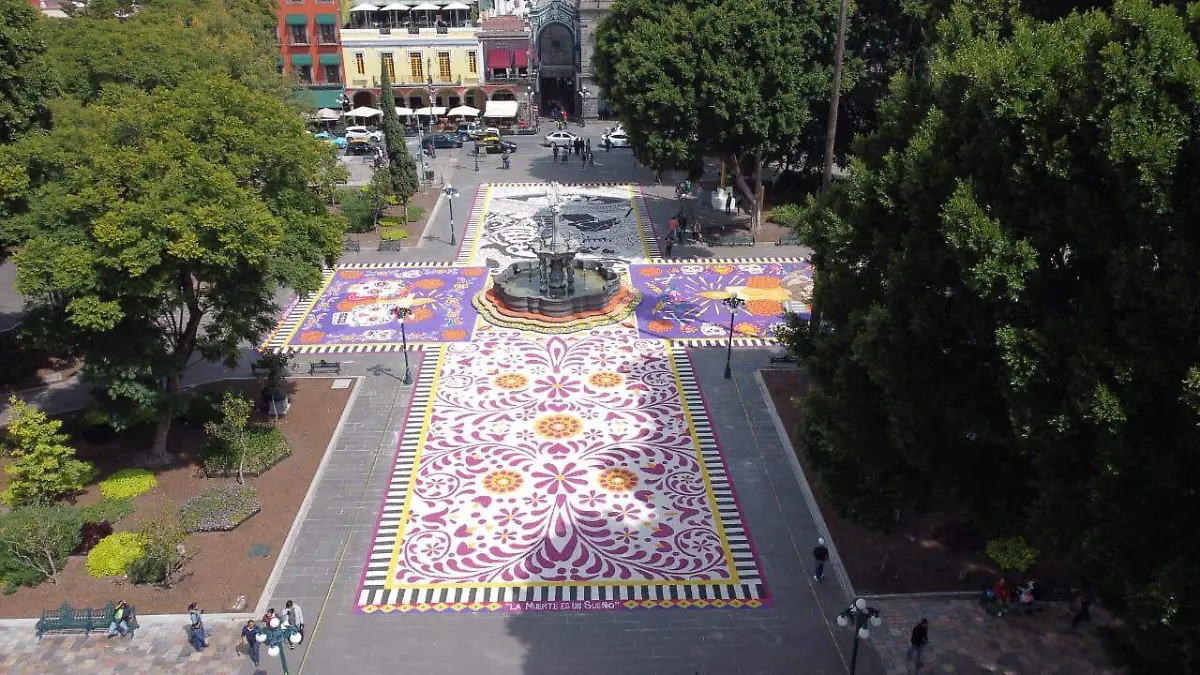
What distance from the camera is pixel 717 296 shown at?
34906 millimetres

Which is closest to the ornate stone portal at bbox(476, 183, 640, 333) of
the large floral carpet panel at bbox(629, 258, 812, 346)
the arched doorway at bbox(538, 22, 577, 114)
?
the large floral carpet panel at bbox(629, 258, 812, 346)

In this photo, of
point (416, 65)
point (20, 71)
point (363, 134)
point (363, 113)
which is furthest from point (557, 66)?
point (20, 71)

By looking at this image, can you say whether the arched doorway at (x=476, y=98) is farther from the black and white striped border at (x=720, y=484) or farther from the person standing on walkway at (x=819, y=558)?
the person standing on walkway at (x=819, y=558)

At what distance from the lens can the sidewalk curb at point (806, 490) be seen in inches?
763

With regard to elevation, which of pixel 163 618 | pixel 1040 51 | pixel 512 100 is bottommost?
pixel 163 618

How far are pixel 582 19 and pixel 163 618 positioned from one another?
57.1 m

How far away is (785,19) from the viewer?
35.8 m

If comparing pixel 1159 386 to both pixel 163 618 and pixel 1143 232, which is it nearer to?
pixel 1143 232

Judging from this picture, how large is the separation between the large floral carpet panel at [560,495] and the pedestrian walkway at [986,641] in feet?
9.63

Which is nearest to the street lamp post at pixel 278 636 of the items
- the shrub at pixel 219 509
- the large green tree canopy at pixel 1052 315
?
the shrub at pixel 219 509

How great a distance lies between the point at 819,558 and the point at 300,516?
12557mm

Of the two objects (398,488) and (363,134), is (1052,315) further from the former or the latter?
(363,134)

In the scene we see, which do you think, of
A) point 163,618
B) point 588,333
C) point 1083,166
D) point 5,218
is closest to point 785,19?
point 588,333

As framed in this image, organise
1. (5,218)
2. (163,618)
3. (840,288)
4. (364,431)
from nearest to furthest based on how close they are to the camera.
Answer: (840,288), (163,618), (5,218), (364,431)
